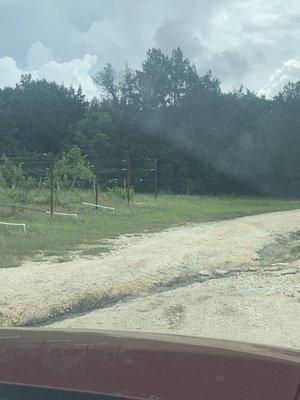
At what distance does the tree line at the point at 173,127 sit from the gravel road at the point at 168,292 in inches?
1254

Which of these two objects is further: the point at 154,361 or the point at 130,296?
the point at 130,296

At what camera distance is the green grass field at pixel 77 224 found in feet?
44.2

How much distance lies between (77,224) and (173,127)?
3593 cm

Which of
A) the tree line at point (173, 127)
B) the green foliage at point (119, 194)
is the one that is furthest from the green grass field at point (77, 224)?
the tree line at point (173, 127)

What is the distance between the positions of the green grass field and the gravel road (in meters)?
0.97

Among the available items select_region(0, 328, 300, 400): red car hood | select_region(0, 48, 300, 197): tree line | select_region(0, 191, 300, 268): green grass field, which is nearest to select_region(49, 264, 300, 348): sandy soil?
select_region(0, 328, 300, 400): red car hood

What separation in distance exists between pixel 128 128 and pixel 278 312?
48.0 m

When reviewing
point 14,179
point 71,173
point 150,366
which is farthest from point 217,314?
point 71,173

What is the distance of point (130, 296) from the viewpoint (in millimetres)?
9445

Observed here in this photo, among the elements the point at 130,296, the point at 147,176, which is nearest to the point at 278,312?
the point at 130,296

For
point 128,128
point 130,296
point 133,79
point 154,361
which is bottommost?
point 130,296

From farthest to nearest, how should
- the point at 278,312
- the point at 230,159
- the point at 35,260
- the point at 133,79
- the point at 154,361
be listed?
the point at 133,79
the point at 230,159
the point at 35,260
the point at 278,312
the point at 154,361

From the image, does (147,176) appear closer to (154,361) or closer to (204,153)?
(204,153)

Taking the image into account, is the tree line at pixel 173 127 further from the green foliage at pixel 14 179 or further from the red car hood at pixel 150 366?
the red car hood at pixel 150 366
